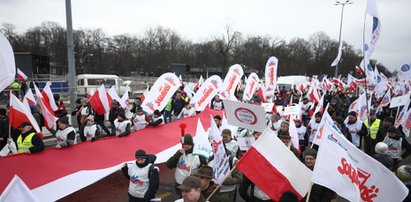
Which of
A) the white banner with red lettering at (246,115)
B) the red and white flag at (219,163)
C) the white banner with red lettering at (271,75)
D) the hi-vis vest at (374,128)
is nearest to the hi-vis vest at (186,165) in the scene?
the red and white flag at (219,163)

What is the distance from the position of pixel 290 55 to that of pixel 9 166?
80209 millimetres

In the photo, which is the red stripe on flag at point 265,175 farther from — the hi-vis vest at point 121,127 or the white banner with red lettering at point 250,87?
the white banner with red lettering at point 250,87

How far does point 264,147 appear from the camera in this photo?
3498mm

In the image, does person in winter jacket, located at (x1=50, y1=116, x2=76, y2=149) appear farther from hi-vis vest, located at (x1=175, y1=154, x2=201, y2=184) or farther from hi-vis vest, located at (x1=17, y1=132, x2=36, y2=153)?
hi-vis vest, located at (x1=175, y1=154, x2=201, y2=184)

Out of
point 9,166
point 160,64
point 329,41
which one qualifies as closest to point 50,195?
point 9,166

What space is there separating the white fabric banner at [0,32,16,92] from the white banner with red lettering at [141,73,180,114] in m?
4.46

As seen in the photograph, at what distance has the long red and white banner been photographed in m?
4.50

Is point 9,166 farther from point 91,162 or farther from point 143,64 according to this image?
point 143,64

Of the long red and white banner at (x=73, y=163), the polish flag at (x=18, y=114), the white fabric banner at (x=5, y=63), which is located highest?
the white fabric banner at (x=5, y=63)

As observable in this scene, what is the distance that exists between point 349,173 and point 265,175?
91 centimetres

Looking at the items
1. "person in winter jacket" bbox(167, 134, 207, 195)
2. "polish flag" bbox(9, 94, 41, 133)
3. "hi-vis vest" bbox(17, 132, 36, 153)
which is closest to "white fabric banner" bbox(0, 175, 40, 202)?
"person in winter jacket" bbox(167, 134, 207, 195)

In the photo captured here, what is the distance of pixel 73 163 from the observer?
5211 mm

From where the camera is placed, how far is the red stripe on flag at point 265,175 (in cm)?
341

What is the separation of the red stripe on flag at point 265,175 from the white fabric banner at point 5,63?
3456 mm
